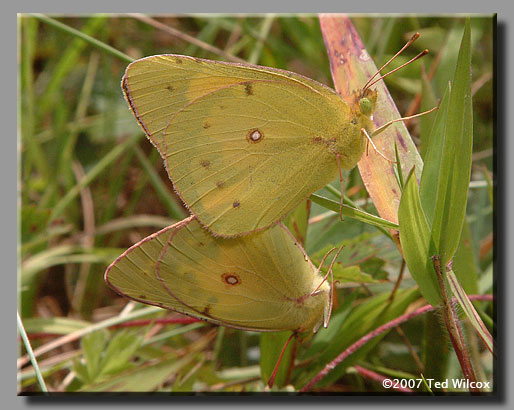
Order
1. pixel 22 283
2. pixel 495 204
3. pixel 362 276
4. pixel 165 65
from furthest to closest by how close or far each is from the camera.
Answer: pixel 22 283, pixel 495 204, pixel 362 276, pixel 165 65

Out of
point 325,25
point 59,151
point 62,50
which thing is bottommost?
point 59,151

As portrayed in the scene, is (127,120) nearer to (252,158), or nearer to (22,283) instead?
(22,283)

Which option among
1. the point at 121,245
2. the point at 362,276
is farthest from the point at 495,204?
the point at 121,245

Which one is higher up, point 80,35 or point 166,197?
point 80,35

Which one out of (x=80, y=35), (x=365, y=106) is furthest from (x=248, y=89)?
(x=80, y=35)

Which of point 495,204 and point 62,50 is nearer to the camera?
point 495,204

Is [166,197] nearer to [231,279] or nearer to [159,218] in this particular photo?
[159,218]

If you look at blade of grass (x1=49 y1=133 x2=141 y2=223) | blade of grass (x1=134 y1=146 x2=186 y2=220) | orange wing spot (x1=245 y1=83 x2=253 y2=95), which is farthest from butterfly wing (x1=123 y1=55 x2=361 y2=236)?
blade of grass (x1=49 y1=133 x2=141 y2=223)
